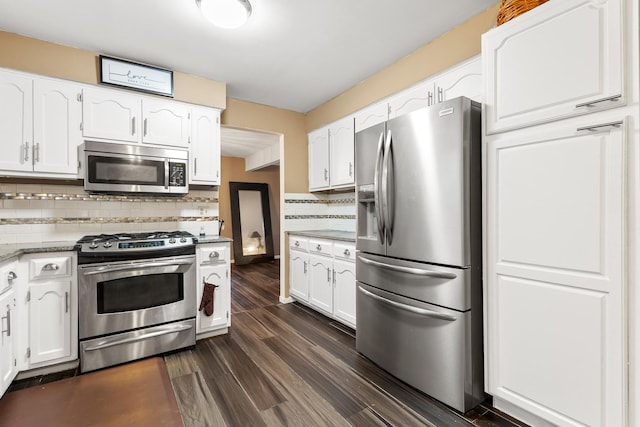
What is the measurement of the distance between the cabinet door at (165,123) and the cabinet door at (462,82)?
2.30 metres

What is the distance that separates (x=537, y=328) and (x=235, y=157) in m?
6.35

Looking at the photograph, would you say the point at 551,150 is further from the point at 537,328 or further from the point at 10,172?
the point at 10,172

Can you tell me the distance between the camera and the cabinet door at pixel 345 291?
278 centimetres

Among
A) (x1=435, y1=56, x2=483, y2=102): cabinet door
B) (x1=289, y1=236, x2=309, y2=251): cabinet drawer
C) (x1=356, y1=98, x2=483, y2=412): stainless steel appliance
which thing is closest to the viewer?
(x1=356, y1=98, x2=483, y2=412): stainless steel appliance

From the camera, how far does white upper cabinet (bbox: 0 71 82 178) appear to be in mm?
2229

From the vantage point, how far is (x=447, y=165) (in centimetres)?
175

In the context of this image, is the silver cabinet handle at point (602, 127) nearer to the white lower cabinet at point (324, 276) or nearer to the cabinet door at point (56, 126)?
the white lower cabinet at point (324, 276)

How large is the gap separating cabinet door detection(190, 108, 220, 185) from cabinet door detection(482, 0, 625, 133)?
2.42 m

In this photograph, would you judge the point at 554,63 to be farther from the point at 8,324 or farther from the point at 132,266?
the point at 8,324

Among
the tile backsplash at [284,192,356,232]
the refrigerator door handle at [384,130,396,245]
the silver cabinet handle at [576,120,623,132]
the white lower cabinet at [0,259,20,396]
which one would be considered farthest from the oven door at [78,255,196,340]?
the silver cabinet handle at [576,120,623,132]

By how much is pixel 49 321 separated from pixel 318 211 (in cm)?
283

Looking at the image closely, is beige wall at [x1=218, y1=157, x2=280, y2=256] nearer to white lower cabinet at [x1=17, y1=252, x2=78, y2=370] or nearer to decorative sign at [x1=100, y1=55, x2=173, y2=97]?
decorative sign at [x1=100, y1=55, x2=173, y2=97]

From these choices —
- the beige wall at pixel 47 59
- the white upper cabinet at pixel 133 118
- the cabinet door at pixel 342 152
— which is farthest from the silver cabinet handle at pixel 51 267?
the cabinet door at pixel 342 152

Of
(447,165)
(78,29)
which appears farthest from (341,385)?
(78,29)
